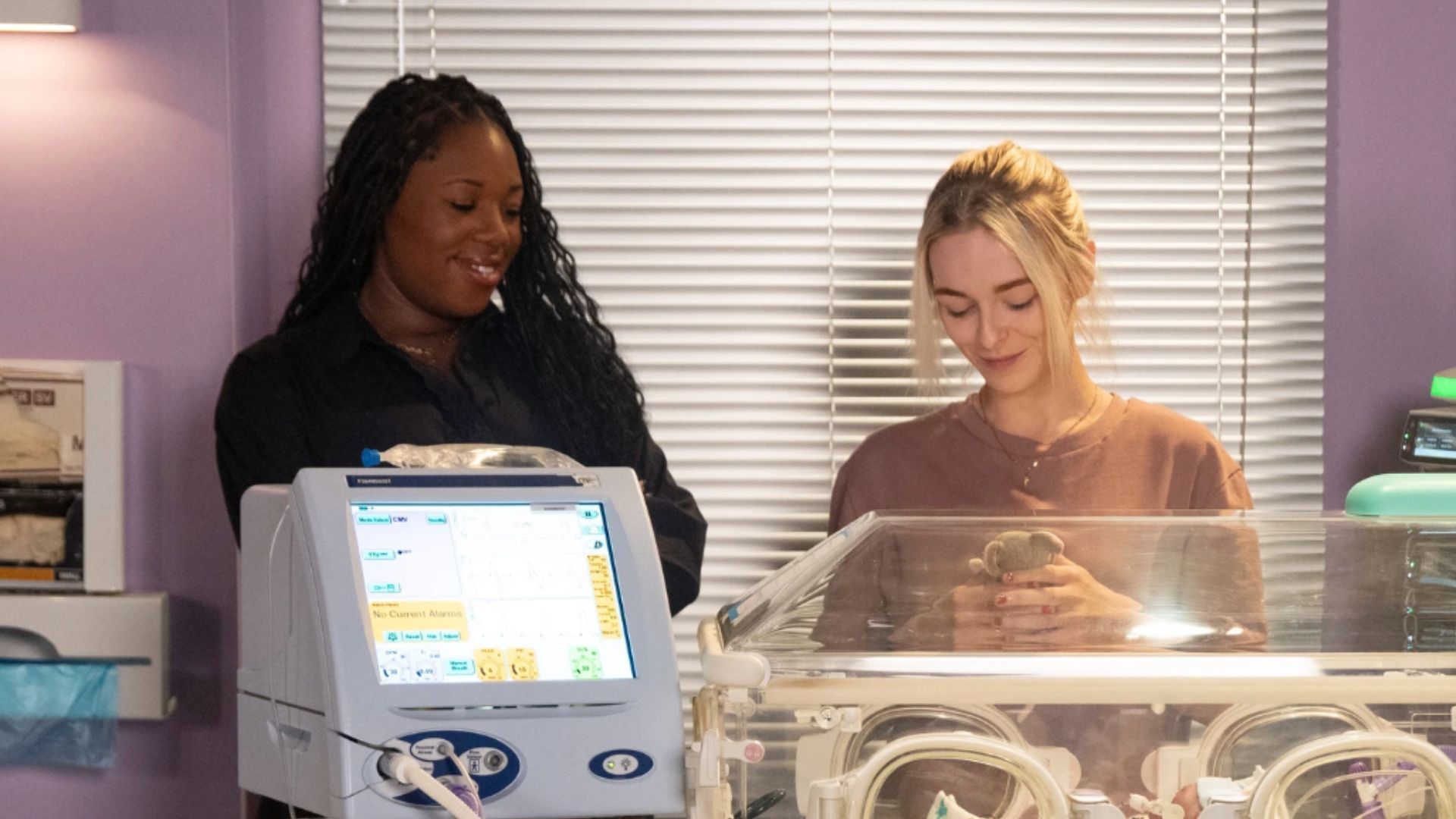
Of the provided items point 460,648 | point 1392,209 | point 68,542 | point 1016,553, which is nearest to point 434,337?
point 68,542

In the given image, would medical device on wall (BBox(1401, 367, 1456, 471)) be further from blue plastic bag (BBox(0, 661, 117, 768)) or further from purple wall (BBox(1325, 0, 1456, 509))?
blue plastic bag (BBox(0, 661, 117, 768))

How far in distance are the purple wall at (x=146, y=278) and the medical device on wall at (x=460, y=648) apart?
3.80 ft

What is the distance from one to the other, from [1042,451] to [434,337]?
0.90 m

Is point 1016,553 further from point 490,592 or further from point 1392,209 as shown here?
point 1392,209

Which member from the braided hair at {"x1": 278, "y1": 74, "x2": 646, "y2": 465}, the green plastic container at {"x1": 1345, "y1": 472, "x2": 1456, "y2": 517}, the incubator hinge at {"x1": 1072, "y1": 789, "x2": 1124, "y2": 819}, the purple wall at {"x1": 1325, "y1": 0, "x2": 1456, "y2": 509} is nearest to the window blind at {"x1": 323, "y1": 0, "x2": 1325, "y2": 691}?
the purple wall at {"x1": 1325, "y1": 0, "x2": 1456, "y2": 509}

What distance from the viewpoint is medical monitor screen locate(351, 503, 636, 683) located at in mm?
1258

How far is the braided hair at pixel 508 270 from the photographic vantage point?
215 centimetres

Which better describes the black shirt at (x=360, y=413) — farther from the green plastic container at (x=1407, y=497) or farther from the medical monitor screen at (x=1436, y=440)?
the medical monitor screen at (x=1436, y=440)

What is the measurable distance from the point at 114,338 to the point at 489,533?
4.54ft

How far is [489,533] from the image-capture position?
131cm

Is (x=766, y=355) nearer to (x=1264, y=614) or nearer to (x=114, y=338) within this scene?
(x=114, y=338)

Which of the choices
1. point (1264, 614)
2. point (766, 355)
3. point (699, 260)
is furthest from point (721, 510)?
point (1264, 614)

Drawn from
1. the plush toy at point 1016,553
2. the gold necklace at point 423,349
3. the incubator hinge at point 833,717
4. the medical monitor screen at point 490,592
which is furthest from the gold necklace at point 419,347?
the incubator hinge at point 833,717

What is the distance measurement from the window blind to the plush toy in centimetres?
132
